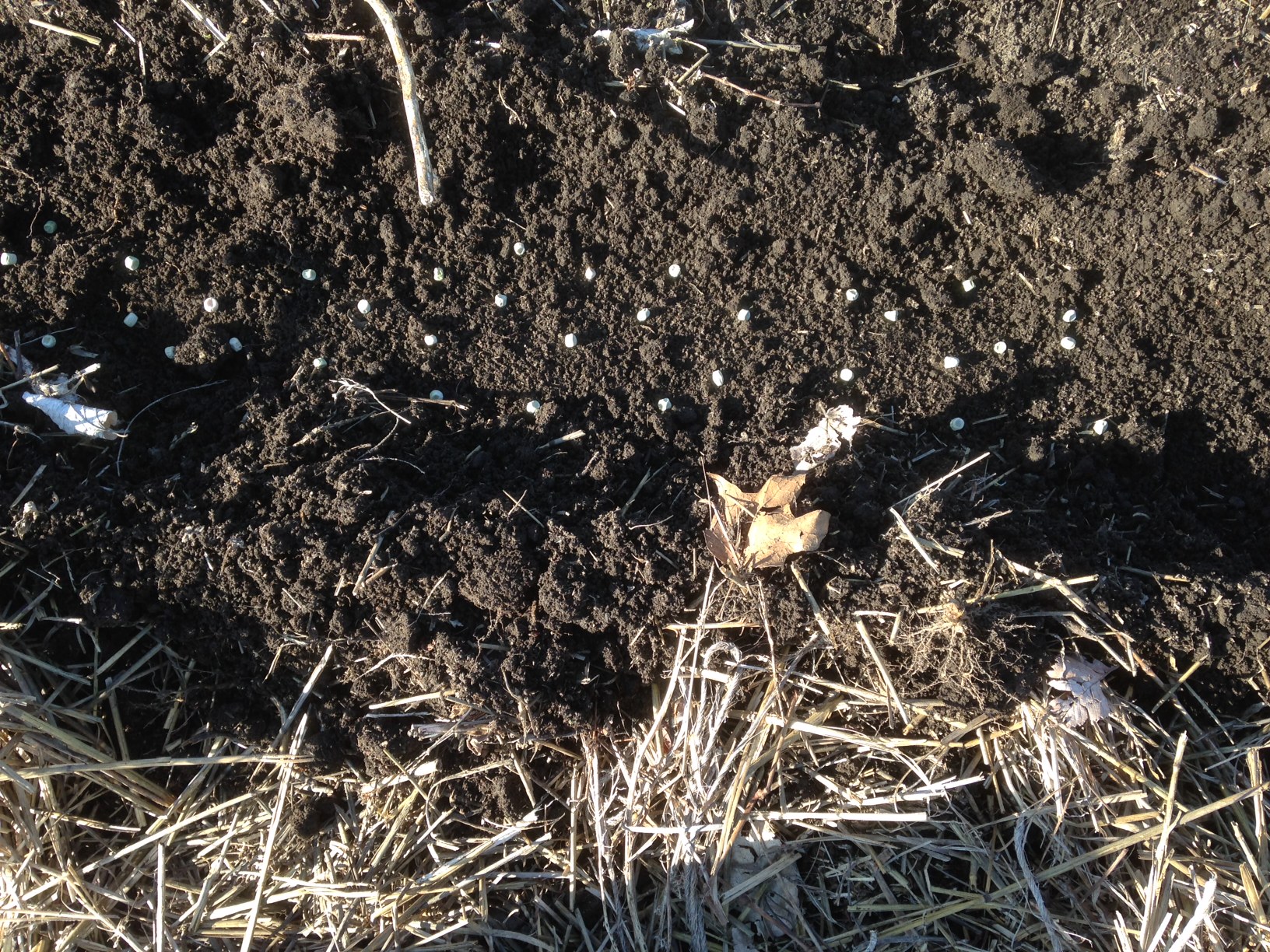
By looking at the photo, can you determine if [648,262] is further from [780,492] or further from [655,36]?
[780,492]

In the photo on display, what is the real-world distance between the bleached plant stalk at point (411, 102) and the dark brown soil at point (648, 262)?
0.10 metres

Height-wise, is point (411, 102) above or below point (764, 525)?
above

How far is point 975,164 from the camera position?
2650mm

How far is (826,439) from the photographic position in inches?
94.3

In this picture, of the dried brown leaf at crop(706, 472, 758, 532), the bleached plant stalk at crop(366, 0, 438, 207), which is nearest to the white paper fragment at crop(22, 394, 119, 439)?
the bleached plant stalk at crop(366, 0, 438, 207)

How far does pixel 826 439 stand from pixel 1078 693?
0.95 m

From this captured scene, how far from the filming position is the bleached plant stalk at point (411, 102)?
249 centimetres

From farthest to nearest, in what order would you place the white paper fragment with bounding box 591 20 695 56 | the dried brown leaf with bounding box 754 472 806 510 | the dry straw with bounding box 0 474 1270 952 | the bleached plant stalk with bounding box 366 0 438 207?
the white paper fragment with bounding box 591 20 695 56 → the bleached plant stalk with bounding box 366 0 438 207 → the dried brown leaf with bounding box 754 472 806 510 → the dry straw with bounding box 0 474 1270 952

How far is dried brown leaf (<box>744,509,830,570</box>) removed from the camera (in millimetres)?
2168

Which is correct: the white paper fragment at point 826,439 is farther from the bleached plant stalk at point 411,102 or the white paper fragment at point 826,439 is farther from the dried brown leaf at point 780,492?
the bleached plant stalk at point 411,102

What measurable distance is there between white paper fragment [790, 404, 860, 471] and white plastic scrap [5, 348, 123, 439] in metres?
1.97

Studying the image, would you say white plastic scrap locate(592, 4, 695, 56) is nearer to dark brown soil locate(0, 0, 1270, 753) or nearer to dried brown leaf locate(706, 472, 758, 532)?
dark brown soil locate(0, 0, 1270, 753)

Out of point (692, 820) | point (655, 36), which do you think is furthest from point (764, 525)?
point (655, 36)

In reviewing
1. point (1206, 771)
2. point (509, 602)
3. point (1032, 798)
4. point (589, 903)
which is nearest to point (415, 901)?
point (589, 903)
